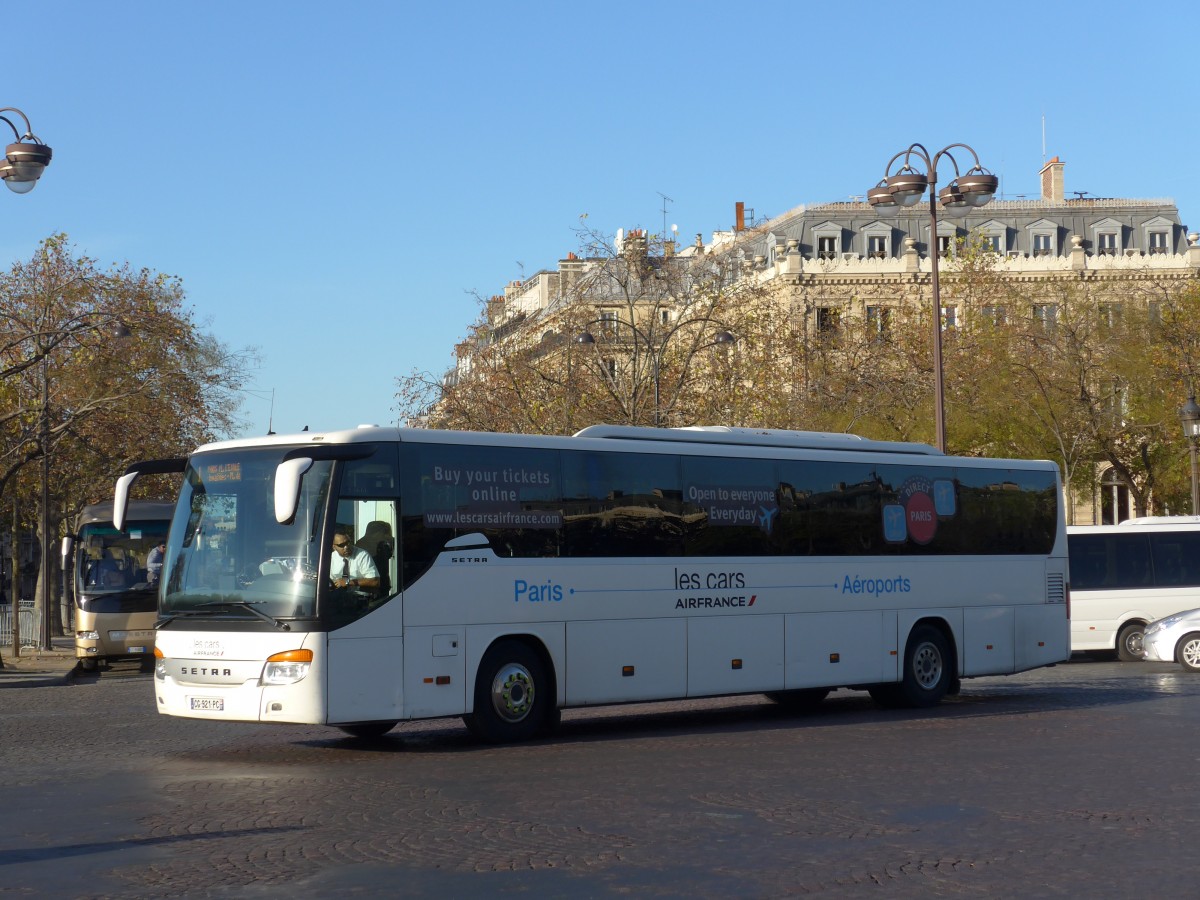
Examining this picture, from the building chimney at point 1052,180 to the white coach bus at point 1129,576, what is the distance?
56.6 meters

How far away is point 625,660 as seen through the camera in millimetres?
16531

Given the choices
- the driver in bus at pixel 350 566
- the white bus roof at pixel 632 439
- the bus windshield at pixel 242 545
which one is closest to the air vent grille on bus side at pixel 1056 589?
the white bus roof at pixel 632 439

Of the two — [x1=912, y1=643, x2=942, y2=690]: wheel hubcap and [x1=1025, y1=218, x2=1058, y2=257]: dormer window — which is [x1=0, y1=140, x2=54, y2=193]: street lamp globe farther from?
[x1=1025, y1=218, x2=1058, y2=257]: dormer window

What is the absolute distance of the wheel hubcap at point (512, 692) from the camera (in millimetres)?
15344

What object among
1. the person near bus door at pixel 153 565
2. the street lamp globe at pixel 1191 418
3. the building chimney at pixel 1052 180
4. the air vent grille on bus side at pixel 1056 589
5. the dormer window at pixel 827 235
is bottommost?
the air vent grille on bus side at pixel 1056 589

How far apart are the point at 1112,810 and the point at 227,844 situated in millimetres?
5660

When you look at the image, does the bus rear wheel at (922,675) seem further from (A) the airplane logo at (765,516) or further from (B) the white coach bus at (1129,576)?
(B) the white coach bus at (1129,576)

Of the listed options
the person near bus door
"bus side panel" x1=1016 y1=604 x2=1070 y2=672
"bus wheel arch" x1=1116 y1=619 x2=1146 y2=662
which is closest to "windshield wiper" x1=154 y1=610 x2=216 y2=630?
"bus side panel" x1=1016 y1=604 x2=1070 y2=672

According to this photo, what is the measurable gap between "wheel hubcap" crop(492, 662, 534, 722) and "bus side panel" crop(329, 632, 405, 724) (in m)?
1.19

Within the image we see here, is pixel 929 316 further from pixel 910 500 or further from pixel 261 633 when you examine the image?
pixel 261 633

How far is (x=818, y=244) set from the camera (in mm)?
79312

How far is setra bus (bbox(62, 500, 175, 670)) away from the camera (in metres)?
31.2

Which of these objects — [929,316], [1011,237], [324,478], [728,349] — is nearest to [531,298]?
[1011,237]

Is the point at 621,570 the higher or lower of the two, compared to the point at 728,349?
lower
